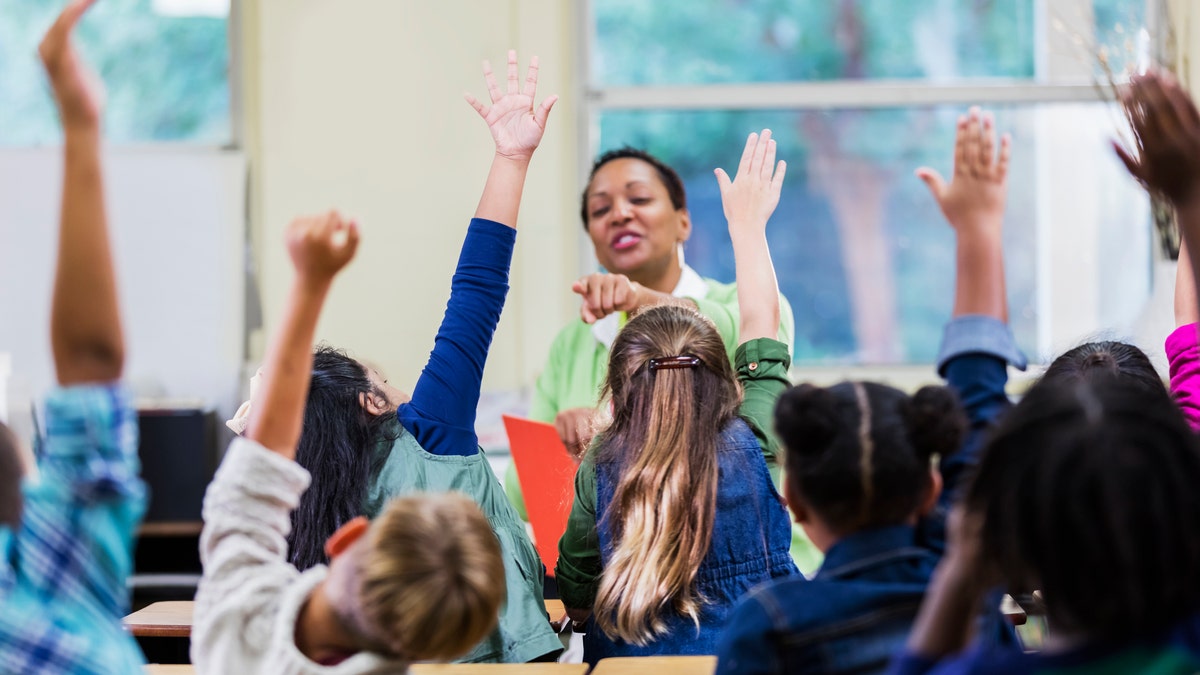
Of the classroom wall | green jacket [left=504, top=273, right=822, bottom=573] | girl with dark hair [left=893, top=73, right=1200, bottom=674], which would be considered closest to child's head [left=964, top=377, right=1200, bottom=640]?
girl with dark hair [left=893, top=73, right=1200, bottom=674]

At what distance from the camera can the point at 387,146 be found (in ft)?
12.8

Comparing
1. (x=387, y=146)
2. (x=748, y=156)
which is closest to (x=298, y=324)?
(x=748, y=156)

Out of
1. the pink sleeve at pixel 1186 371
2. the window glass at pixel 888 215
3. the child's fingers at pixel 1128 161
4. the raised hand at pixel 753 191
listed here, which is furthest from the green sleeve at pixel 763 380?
the window glass at pixel 888 215

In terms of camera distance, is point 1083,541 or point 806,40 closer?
point 1083,541

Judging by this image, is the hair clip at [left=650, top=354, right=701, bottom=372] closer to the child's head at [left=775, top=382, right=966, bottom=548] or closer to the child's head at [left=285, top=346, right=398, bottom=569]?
the child's head at [left=285, top=346, right=398, bottom=569]

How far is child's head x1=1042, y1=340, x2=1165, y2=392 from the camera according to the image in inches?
69.7

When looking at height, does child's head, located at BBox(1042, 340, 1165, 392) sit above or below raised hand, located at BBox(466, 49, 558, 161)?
below

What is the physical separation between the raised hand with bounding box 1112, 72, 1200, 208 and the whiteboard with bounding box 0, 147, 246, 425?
3412mm

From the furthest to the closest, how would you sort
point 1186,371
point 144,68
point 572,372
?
1. point 144,68
2. point 572,372
3. point 1186,371

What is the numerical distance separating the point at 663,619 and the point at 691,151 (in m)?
2.90

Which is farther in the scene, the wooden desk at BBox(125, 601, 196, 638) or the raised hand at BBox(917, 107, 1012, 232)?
the wooden desk at BBox(125, 601, 196, 638)

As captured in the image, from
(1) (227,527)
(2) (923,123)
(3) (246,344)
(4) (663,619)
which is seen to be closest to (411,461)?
(4) (663,619)

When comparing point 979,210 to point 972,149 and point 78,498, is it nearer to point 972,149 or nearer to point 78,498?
point 972,149

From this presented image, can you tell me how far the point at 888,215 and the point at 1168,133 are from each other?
330 cm
